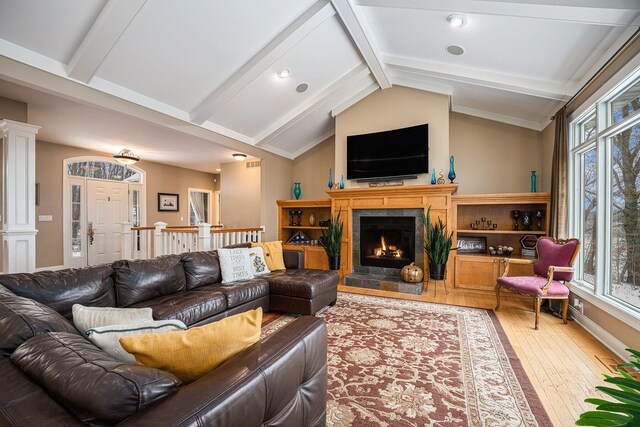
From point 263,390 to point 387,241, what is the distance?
4.40 metres

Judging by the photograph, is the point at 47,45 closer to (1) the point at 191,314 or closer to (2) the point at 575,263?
(1) the point at 191,314

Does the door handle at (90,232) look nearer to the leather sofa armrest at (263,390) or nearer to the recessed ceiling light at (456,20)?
the leather sofa armrest at (263,390)

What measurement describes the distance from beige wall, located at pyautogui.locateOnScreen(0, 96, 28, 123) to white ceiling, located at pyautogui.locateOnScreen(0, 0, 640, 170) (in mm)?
198

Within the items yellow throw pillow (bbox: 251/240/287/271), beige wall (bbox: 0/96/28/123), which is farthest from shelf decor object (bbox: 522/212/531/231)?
beige wall (bbox: 0/96/28/123)

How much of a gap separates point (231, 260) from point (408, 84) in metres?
3.89

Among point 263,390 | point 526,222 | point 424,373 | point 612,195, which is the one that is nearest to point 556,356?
point 424,373

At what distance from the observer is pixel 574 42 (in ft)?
9.04

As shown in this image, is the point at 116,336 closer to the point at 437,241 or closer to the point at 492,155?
the point at 437,241

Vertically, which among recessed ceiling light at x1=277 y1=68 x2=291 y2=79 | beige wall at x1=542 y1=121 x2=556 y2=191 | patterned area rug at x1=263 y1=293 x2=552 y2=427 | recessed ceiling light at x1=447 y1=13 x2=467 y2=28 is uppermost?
recessed ceiling light at x1=447 y1=13 x2=467 y2=28

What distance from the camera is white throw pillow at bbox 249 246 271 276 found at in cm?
369

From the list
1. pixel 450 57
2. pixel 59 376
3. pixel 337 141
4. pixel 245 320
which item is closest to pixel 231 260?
pixel 245 320

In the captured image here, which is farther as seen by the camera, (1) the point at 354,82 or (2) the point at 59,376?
(1) the point at 354,82

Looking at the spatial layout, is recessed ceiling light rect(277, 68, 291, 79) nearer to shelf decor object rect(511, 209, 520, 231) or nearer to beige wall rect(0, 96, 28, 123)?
beige wall rect(0, 96, 28, 123)

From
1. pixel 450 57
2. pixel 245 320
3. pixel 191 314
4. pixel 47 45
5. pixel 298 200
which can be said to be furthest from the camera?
pixel 298 200
